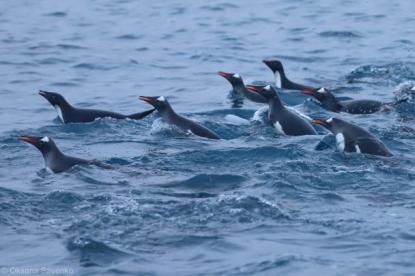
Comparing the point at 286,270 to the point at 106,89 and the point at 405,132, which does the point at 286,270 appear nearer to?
the point at 405,132

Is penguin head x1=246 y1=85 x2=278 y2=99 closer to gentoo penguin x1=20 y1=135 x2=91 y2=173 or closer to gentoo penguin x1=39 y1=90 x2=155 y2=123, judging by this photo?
gentoo penguin x1=39 y1=90 x2=155 y2=123

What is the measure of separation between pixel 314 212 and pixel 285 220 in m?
0.41

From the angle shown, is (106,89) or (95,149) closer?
(95,149)

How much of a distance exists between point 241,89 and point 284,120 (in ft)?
8.88

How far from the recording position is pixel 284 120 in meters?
14.0

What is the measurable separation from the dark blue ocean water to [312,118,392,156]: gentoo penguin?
0.66ft

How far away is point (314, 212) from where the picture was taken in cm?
994

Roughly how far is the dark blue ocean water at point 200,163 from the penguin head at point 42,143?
27cm

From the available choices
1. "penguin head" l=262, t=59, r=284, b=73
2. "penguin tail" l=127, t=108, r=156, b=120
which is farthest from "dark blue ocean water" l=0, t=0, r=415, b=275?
"penguin head" l=262, t=59, r=284, b=73

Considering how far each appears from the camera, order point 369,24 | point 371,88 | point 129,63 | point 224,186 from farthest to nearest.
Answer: point 369,24, point 129,63, point 371,88, point 224,186

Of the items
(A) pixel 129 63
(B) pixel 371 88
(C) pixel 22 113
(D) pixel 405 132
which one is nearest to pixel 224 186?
(D) pixel 405 132

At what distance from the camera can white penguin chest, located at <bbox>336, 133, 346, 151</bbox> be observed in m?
12.4

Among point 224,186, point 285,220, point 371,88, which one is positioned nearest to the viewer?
point 285,220

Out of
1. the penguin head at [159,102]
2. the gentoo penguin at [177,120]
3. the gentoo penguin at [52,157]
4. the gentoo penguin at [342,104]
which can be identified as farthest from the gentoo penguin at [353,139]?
the gentoo penguin at [52,157]
